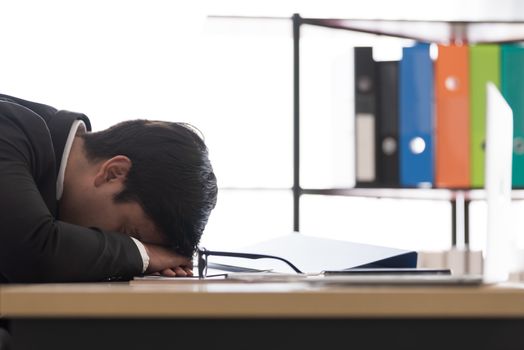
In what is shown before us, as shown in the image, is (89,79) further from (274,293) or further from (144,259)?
(274,293)

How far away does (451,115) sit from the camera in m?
2.32

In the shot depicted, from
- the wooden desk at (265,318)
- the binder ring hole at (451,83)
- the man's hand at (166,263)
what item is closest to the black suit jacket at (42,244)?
the man's hand at (166,263)

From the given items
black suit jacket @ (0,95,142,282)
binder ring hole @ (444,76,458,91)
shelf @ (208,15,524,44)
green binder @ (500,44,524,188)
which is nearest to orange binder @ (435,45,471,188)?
binder ring hole @ (444,76,458,91)

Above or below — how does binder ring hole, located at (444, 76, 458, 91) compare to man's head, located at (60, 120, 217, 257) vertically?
above

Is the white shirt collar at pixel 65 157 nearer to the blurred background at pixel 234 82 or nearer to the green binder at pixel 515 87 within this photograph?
the blurred background at pixel 234 82

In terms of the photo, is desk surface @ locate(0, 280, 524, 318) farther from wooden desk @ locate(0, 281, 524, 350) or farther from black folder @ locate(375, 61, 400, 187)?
black folder @ locate(375, 61, 400, 187)

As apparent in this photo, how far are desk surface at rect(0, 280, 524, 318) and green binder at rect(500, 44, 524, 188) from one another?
6.28ft

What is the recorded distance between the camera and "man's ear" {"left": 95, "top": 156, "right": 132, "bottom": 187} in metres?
1.35

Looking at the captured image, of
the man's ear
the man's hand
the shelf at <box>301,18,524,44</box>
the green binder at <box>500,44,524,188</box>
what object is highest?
the shelf at <box>301,18,524,44</box>

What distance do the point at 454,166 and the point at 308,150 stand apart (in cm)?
51

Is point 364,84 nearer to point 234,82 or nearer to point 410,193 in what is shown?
point 410,193

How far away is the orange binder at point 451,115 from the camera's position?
2.32 meters

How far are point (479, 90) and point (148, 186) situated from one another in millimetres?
1323

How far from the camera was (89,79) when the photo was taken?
9.14 feet
